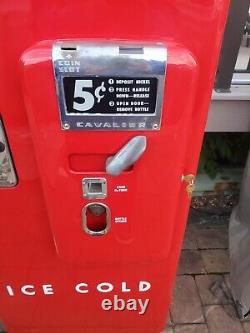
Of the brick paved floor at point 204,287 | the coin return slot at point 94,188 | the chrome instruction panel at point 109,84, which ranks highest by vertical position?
the chrome instruction panel at point 109,84

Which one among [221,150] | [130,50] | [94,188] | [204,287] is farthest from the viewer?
[221,150]

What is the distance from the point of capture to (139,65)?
1.06m

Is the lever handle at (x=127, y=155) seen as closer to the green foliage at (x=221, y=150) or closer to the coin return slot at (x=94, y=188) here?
the coin return slot at (x=94, y=188)

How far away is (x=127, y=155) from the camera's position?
3.82ft

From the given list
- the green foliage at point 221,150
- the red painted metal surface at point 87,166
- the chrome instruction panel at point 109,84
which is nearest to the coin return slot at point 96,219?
the red painted metal surface at point 87,166

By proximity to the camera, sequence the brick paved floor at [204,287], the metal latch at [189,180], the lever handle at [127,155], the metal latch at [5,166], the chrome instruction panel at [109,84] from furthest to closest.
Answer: the brick paved floor at [204,287] < the metal latch at [189,180] < the metal latch at [5,166] < the lever handle at [127,155] < the chrome instruction panel at [109,84]

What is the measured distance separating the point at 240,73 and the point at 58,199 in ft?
4.95

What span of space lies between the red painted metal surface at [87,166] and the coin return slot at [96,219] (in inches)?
0.9

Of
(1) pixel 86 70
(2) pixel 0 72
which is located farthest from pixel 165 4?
(2) pixel 0 72

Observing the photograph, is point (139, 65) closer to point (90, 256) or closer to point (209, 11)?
point (209, 11)

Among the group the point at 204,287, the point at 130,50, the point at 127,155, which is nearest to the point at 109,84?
the point at 130,50

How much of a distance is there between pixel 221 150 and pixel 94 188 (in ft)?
5.75

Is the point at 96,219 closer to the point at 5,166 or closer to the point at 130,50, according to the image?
the point at 5,166

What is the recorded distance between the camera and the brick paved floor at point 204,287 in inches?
86.7
